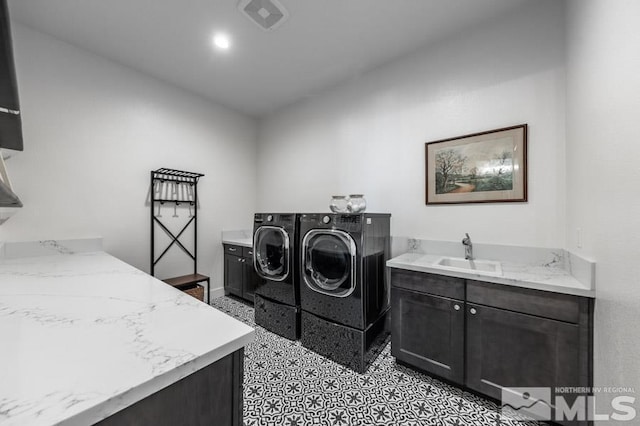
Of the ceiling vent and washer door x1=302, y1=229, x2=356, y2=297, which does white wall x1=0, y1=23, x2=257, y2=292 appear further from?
washer door x1=302, y1=229, x2=356, y2=297

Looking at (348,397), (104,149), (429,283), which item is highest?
(104,149)

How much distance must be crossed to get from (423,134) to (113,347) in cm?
264

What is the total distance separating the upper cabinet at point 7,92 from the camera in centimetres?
80

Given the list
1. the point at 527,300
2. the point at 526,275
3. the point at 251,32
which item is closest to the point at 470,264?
the point at 526,275

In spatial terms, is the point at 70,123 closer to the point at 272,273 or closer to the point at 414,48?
the point at 272,273

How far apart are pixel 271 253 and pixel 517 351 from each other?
2119 mm

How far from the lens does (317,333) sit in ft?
7.38

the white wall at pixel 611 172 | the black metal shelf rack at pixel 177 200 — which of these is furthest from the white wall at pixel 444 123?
the black metal shelf rack at pixel 177 200

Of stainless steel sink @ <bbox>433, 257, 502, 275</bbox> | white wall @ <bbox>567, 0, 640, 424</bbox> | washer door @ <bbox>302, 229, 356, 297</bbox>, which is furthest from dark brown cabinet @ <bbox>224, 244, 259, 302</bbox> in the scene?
white wall @ <bbox>567, 0, 640, 424</bbox>

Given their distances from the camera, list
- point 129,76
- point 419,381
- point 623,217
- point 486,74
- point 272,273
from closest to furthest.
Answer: point 623,217
point 419,381
point 486,74
point 272,273
point 129,76

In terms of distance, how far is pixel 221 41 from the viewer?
93.0 inches

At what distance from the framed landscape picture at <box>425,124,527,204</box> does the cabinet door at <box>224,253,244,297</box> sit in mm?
2517

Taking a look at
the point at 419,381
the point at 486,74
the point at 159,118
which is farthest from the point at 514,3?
the point at 159,118

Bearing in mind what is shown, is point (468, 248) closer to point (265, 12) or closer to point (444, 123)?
point (444, 123)
